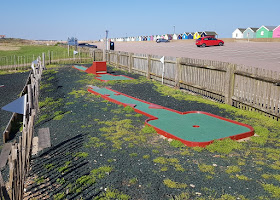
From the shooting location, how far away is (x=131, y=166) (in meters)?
5.68

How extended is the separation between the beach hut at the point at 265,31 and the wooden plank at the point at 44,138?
278ft

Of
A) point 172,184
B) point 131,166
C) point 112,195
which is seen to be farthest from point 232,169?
point 112,195

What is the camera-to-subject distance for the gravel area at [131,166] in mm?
4734

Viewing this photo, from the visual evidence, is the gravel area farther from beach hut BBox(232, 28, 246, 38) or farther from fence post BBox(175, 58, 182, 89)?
beach hut BBox(232, 28, 246, 38)

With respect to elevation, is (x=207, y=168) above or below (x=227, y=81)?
below

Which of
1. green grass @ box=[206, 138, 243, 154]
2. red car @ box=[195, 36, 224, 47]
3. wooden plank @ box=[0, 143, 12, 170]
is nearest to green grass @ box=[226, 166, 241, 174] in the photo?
green grass @ box=[206, 138, 243, 154]

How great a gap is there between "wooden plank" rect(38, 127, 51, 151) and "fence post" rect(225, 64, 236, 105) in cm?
661

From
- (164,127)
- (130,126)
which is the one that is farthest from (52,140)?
(164,127)

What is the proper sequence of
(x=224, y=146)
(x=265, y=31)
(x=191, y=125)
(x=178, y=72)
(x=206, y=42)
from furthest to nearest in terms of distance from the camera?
1. (x=265, y=31)
2. (x=206, y=42)
3. (x=178, y=72)
4. (x=191, y=125)
5. (x=224, y=146)

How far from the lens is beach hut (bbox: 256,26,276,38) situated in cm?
8038

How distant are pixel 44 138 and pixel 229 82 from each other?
22.5 feet

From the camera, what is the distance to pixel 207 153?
6328 millimetres

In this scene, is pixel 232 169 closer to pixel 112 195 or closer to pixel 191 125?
pixel 112 195

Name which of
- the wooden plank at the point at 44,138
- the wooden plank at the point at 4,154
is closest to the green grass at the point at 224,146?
the wooden plank at the point at 44,138
